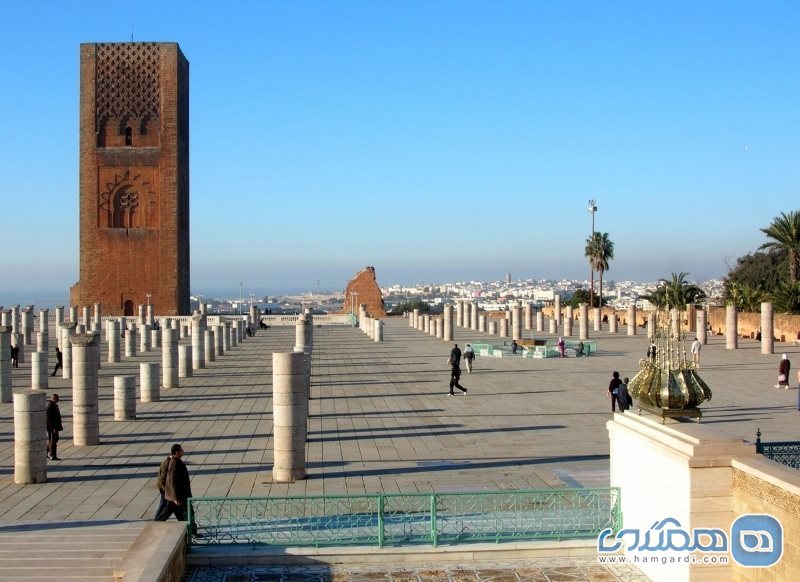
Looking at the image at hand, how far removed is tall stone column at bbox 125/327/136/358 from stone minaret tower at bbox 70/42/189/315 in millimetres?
22389

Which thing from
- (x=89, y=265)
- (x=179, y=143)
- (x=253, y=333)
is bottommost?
(x=253, y=333)

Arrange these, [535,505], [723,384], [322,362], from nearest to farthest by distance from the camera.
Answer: [535,505], [723,384], [322,362]

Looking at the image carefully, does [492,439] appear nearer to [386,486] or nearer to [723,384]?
[386,486]

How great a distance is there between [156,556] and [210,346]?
2325cm

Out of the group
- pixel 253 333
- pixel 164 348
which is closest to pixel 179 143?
pixel 253 333

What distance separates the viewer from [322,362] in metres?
29.4

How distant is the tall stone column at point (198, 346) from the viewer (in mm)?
26953

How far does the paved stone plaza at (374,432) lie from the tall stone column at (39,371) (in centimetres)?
66

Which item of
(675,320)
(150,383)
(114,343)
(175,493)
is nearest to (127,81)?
(114,343)

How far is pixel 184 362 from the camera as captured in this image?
968 inches

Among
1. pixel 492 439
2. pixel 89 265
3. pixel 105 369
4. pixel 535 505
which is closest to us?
pixel 535 505

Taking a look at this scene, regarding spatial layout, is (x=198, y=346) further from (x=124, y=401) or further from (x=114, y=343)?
(x=124, y=401)

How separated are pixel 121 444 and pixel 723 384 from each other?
13850 millimetres

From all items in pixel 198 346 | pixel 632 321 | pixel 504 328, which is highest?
pixel 632 321
